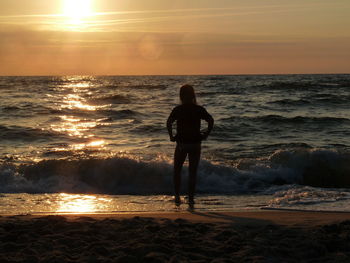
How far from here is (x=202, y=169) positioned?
11.2 meters

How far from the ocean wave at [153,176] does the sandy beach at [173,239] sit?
371 centimetres

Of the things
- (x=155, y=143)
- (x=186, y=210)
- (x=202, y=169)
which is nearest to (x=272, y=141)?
(x=155, y=143)

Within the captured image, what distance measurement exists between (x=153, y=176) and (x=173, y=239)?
562 centimetres

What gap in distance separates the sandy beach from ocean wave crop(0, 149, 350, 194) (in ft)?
12.2

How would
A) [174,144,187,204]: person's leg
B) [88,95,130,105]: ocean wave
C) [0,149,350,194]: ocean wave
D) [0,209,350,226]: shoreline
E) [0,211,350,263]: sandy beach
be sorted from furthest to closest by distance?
[88,95,130,105]: ocean wave < [0,149,350,194]: ocean wave < [174,144,187,204]: person's leg < [0,209,350,226]: shoreline < [0,211,350,263]: sandy beach

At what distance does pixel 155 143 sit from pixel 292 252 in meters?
10.5

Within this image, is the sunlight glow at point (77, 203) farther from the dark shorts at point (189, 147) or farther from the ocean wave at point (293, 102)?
the ocean wave at point (293, 102)

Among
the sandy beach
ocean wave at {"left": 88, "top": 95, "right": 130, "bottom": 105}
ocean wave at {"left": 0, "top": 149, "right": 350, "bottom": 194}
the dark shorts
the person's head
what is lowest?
ocean wave at {"left": 0, "top": 149, "right": 350, "bottom": 194}

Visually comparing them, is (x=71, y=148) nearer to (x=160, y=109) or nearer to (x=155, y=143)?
(x=155, y=143)

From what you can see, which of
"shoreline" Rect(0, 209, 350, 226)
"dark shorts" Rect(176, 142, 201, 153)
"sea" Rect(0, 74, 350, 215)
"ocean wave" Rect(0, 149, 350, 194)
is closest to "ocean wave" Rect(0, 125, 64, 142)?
"sea" Rect(0, 74, 350, 215)

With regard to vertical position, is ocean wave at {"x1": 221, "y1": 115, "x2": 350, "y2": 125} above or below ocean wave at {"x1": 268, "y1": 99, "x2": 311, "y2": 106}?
below

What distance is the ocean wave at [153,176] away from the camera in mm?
10328

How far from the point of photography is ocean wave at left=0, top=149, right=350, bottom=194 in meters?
10.3

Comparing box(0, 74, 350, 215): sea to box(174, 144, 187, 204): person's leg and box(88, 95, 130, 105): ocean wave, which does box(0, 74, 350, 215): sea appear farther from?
box(88, 95, 130, 105): ocean wave
